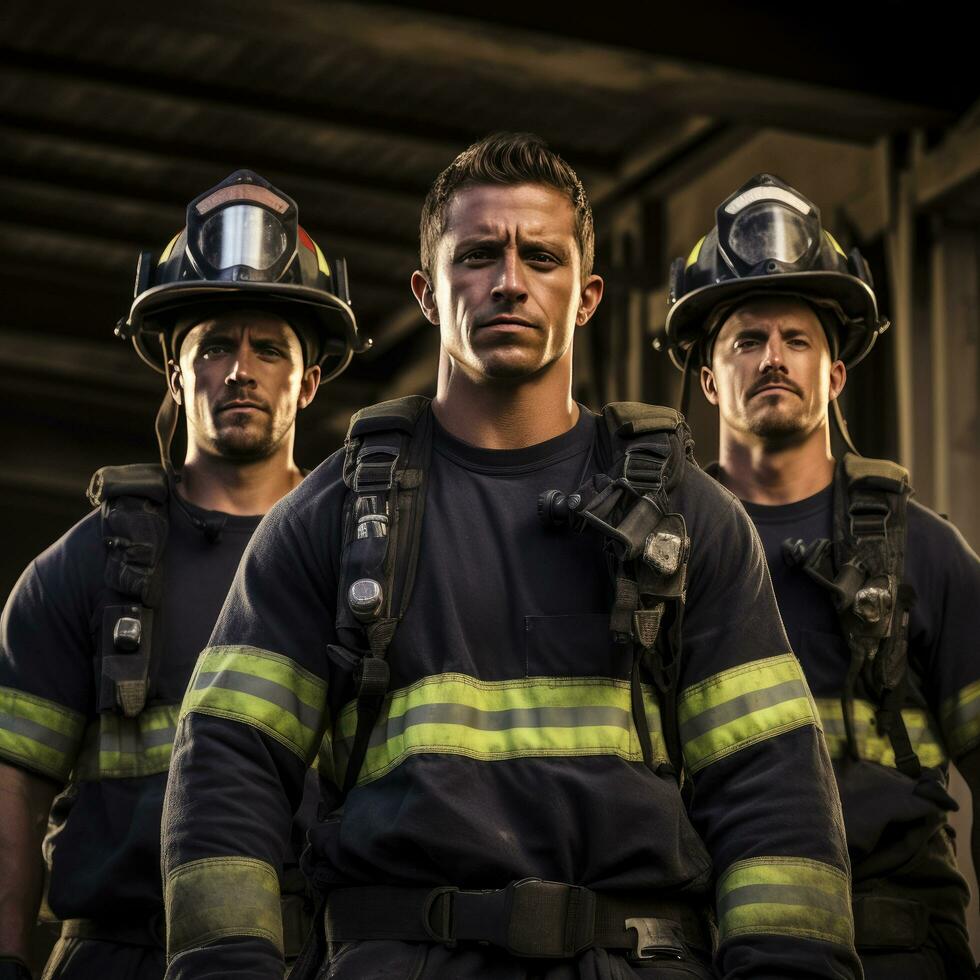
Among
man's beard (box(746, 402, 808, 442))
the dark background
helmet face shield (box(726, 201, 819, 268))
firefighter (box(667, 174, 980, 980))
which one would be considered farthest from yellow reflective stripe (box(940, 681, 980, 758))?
the dark background

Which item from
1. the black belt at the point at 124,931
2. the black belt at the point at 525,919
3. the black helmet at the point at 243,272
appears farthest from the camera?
the black helmet at the point at 243,272

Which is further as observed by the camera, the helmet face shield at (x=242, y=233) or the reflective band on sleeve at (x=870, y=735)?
the helmet face shield at (x=242, y=233)

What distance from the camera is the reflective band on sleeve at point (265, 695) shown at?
3.03 metres

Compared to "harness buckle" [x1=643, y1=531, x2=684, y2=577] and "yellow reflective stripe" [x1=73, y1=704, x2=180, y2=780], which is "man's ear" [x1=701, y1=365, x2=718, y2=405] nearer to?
"yellow reflective stripe" [x1=73, y1=704, x2=180, y2=780]

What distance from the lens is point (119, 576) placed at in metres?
4.22

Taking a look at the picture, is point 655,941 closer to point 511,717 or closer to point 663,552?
point 511,717

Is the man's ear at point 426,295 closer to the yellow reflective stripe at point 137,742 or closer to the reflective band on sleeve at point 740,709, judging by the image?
the reflective band on sleeve at point 740,709

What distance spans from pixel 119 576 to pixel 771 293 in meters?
1.79

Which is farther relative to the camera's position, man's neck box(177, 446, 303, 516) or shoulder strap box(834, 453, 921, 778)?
man's neck box(177, 446, 303, 516)

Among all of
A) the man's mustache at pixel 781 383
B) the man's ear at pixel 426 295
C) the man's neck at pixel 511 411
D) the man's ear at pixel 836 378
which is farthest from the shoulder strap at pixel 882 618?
the man's ear at pixel 426 295

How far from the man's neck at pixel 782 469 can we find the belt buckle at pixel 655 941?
6.13ft

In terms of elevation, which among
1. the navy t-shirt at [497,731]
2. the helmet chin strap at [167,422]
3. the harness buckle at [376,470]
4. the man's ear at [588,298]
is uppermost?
the helmet chin strap at [167,422]

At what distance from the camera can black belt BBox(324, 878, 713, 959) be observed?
2.79 metres

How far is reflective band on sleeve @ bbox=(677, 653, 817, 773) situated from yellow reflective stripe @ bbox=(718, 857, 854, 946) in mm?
206
